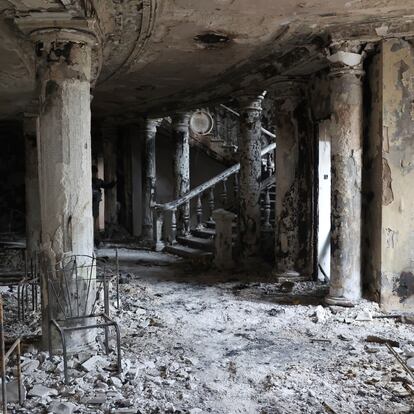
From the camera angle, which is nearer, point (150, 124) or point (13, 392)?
point (13, 392)

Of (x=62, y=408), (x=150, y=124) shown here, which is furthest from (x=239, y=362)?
(x=150, y=124)

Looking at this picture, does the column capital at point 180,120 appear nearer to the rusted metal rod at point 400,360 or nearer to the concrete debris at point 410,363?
the rusted metal rod at point 400,360

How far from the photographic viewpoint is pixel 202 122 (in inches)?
626

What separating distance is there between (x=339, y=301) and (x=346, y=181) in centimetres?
163

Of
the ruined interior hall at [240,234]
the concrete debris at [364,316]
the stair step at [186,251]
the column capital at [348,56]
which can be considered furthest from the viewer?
the stair step at [186,251]

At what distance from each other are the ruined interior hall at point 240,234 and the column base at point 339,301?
21 millimetres

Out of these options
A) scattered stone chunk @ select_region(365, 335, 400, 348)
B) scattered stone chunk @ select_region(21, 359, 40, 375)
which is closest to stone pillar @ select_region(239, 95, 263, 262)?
scattered stone chunk @ select_region(365, 335, 400, 348)

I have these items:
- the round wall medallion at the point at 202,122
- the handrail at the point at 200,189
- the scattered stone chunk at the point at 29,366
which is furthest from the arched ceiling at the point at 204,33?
the round wall medallion at the point at 202,122

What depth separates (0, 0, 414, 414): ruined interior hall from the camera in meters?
4.64

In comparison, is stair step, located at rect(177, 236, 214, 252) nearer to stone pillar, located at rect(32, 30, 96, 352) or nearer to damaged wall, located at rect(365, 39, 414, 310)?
damaged wall, located at rect(365, 39, 414, 310)

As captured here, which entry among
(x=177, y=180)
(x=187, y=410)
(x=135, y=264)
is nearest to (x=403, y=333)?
(x=187, y=410)

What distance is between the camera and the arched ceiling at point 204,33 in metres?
5.47

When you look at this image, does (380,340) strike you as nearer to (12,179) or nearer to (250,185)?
(250,185)

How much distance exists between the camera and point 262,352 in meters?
5.48
